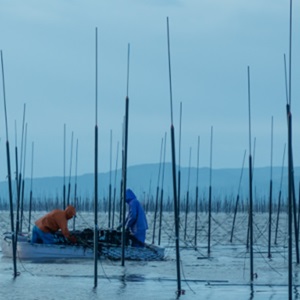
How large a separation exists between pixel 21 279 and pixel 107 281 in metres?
1.63

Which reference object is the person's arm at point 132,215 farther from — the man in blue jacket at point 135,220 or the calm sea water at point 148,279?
the calm sea water at point 148,279

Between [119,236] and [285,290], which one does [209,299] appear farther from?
[119,236]

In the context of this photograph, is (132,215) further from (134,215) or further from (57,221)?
(57,221)

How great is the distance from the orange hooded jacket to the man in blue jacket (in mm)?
1296

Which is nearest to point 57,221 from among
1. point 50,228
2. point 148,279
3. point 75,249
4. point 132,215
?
point 50,228

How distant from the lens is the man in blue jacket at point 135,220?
25.1 metres

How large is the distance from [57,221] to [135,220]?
1.80 meters

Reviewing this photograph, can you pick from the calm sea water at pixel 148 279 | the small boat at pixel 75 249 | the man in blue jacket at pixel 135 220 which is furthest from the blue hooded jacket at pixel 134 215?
the calm sea water at pixel 148 279

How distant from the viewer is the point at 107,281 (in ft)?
64.1

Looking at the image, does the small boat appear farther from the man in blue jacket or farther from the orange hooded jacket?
the orange hooded jacket

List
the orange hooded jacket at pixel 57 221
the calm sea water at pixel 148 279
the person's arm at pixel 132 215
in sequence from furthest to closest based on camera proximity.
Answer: the person's arm at pixel 132 215
the orange hooded jacket at pixel 57 221
the calm sea water at pixel 148 279

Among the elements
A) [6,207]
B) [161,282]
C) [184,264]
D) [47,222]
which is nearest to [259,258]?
[184,264]

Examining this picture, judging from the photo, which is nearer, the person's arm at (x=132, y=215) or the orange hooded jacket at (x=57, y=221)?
the orange hooded jacket at (x=57, y=221)

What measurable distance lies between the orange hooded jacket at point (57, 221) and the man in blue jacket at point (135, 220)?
1.30m
